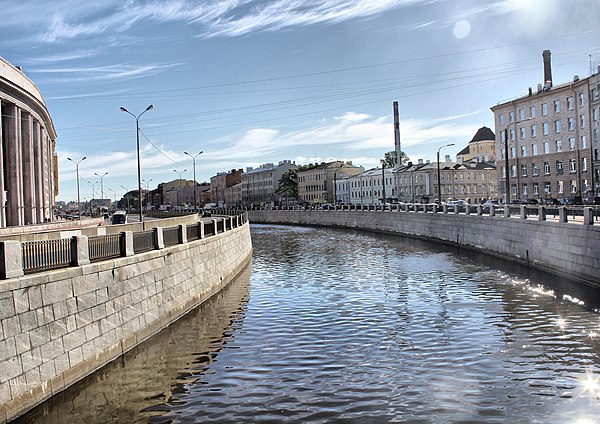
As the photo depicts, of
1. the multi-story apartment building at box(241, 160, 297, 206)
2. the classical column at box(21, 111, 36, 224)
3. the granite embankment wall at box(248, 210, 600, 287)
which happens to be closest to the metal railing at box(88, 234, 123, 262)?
the granite embankment wall at box(248, 210, 600, 287)

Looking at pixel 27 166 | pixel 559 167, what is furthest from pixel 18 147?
pixel 559 167

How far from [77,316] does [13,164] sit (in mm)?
43250

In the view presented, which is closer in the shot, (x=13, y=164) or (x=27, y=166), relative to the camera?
(x=13, y=164)

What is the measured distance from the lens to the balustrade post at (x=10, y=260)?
35.5 feet

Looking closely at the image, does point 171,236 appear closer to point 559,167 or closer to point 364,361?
point 364,361

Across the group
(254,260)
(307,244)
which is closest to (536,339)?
(254,260)

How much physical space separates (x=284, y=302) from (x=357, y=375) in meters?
9.58

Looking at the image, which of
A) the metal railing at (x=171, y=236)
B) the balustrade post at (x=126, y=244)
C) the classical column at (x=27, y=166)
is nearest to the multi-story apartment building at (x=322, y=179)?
the classical column at (x=27, y=166)

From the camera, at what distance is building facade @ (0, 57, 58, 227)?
47.8m

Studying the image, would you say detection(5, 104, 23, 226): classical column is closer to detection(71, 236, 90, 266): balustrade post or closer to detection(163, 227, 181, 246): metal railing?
detection(163, 227, 181, 246): metal railing

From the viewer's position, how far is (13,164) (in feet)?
168

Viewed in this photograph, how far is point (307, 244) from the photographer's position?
51719mm

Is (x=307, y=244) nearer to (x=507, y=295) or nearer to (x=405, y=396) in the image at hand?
(x=507, y=295)

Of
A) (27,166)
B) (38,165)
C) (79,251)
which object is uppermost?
(38,165)
